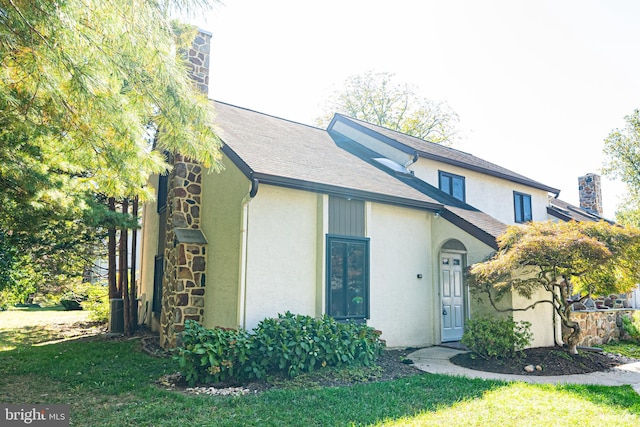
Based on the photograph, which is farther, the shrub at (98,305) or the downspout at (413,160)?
the shrub at (98,305)

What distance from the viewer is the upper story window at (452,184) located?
Answer: 556 inches

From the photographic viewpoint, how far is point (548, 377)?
7547mm

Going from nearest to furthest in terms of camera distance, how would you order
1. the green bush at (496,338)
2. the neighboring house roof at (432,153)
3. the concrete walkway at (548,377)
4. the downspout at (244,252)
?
the concrete walkway at (548,377)
the downspout at (244,252)
the green bush at (496,338)
the neighboring house roof at (432,153)

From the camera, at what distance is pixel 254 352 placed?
6.90 meters

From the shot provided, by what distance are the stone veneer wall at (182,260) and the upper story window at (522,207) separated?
11.7 meters

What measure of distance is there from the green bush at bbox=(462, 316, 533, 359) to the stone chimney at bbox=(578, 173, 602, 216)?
683 inches

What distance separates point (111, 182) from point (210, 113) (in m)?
2.03

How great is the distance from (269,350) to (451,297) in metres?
5.99

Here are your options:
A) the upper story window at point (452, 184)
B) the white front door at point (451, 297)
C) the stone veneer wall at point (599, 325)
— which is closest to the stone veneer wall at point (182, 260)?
the white front door at point (451, 297)

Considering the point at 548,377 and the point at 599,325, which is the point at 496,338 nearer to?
the point at 548,377

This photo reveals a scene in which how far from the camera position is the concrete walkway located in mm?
7203

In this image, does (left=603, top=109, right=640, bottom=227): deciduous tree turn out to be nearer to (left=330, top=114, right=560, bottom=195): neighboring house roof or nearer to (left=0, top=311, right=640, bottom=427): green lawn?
(left=330, top=114, right=560, bottom=195): neighboring house roof

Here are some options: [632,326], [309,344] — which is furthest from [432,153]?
[309,344]

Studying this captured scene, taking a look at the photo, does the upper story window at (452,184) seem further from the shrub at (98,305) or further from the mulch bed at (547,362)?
the shrub at (98,305)
